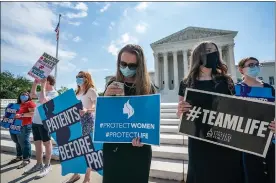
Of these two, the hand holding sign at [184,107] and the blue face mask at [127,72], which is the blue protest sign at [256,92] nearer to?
the hand holding sign at [184,107]

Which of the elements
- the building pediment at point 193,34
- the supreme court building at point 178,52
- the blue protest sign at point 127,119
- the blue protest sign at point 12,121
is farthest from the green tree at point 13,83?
the blue protest sign at point 127,119

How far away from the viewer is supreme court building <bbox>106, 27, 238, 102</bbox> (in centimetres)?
3866

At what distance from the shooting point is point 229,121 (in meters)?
1.67

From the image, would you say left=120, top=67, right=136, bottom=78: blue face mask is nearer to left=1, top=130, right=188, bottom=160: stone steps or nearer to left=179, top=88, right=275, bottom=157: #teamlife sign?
left=179, top=88, right=275, bottom=157: #teamlife sign

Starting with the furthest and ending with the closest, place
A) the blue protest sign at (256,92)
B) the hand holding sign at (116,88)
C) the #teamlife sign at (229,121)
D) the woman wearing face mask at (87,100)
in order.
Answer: the woman wearing face mask at (87,100) → the blue protest sign at (256,92) → the hand holding sign at (116,88) → the #teamlife sign at (229,121)

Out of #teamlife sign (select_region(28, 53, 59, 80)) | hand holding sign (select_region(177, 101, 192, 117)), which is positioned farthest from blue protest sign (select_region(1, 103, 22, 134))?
hand holding sign (select_region(177, 101, 192, 117))

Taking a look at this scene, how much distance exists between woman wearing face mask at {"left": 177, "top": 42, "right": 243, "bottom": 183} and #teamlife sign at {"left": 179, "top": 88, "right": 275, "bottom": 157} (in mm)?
61

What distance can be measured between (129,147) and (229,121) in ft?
3.09

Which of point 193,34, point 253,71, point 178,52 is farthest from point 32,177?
point 178,52

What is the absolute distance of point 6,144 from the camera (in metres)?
6.25

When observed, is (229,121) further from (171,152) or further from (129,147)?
(171,152)

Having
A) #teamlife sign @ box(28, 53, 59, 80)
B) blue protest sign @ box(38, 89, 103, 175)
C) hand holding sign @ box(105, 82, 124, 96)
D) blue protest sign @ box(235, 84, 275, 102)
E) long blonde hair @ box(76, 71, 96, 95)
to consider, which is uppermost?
#teamlife sign @ box(28, 53, 59, 80)

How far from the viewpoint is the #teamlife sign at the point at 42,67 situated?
11.9 ft

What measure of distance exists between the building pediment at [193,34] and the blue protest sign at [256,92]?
1617 inches
